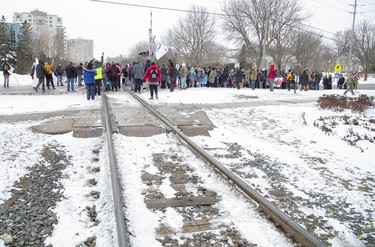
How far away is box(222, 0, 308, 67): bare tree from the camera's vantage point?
40438 millimetres

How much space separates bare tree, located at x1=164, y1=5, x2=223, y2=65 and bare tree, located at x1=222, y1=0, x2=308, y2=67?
20.4m

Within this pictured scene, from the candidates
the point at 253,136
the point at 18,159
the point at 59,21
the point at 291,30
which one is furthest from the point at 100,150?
the point at 59,21

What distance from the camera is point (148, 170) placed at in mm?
5562

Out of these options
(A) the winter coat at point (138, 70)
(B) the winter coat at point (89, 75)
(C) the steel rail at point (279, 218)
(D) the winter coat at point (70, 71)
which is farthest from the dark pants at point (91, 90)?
(C) the steel rail at point (279, 218)

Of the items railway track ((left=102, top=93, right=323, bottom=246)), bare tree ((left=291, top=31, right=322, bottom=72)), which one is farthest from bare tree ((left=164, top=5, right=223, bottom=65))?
railway track ((left=102, top=93, right=323, bottom=246))

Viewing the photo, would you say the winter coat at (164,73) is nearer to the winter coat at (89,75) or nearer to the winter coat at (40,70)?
the winter coat at (89,75)

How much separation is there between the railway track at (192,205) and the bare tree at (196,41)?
60377mm

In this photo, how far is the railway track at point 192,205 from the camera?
355cm

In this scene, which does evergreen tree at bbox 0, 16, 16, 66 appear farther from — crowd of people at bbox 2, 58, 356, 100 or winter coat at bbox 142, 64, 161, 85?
winter coat at bbox 142, 64, 161, 85

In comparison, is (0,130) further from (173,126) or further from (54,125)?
(173,126)

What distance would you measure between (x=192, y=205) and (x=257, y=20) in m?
40.6

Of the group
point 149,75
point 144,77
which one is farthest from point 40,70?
point 149,75

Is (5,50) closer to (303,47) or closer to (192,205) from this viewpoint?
(303,47)

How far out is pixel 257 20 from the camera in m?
41.1
